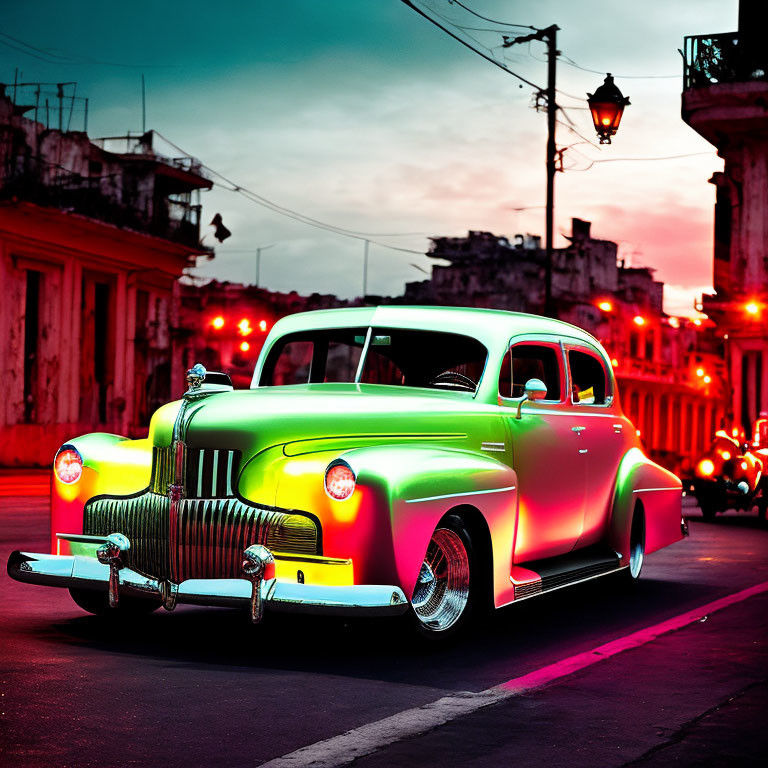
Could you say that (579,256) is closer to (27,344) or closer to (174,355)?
(174,355)

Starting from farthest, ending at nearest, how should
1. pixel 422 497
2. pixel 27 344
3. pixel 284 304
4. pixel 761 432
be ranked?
1. pixel 284 304
2. pixel 27 344
3. pixel 761 432
4. pixel 422 497

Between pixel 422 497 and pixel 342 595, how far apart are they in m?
0.72

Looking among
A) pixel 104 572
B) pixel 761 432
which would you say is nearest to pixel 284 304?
pixel 761 432

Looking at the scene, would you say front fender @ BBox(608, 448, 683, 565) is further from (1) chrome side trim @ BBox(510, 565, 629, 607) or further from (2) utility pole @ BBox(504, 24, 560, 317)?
(2) utility pole @ BBox(504, 24, 560, 317)

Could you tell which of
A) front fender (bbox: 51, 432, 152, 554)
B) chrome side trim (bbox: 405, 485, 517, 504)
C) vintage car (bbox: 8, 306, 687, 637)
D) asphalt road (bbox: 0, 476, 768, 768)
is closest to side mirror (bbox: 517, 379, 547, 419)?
vintage car (bbox: 8, 306, 687, 637)

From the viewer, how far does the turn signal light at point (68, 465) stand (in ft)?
25.3

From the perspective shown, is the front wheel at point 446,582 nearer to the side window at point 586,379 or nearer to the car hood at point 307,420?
the car hood at point 307,420

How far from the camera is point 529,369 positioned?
8.99 m

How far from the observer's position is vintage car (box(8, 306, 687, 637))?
6.79 meters

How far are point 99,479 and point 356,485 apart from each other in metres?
1.66

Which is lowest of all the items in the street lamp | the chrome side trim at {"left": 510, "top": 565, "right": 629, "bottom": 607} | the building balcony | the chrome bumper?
the chrome side trim at {"left": 510, "top": 565, "right": 629, "bottom": 607}

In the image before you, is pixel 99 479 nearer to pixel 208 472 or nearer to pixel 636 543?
pixel 208 472

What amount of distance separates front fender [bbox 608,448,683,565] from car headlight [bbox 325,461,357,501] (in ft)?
11.4

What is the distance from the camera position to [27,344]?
122 feet
